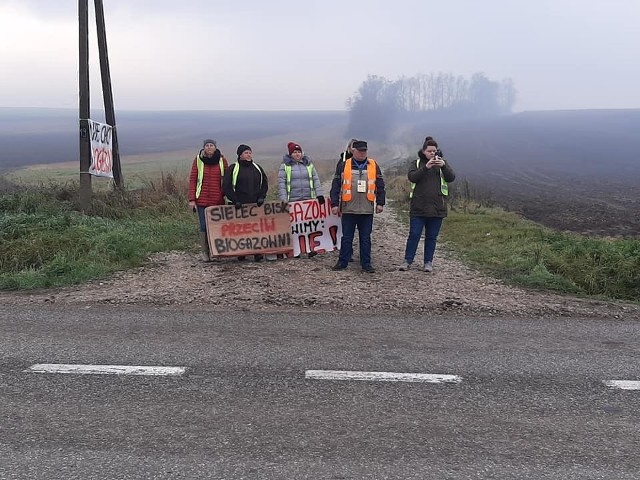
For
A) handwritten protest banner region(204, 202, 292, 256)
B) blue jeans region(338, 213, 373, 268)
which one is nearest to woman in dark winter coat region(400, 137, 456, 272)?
blue jeans region(338, 213, 373, 268)

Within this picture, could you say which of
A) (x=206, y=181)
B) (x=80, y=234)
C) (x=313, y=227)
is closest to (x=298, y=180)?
(x=313, y=227)

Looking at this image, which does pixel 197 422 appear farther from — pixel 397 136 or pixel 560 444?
pixel 397 136

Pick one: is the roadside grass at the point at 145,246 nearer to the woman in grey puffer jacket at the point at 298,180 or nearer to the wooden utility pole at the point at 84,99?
the wooden utility pole at the point at 84,99

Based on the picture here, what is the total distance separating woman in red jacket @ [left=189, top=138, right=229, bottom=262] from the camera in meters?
9.47

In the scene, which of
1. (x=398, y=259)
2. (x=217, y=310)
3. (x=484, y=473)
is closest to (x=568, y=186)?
(x=398, y=259)

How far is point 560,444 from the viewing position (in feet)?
12.6

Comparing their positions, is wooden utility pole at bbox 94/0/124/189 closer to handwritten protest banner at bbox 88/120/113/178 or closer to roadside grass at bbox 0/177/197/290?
handwritten protest banner at bbox 88/120/113/178

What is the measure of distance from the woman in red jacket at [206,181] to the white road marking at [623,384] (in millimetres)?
6337

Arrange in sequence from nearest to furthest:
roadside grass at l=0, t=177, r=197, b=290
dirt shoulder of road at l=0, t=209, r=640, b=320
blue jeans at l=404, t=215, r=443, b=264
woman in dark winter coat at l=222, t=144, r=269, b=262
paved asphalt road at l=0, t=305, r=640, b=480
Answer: paved asphalt road at l=0, t=305, r=640, b=480 < dirt shoulder of road at l=0, t=209, r=640, b=320 < roadside grass at l=0, t=177, r=197, b=290 < blue jeans at l=404, t=215, r=443, b=264 < woman in dark winter coat at l=222, t=144, r=269, b=262

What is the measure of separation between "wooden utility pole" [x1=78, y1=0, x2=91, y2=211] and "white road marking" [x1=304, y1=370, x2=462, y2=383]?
9.03 m

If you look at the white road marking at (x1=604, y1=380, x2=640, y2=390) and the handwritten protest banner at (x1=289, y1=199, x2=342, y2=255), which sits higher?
the handwritten protest banner at (x1=289, y1=199, x2=342, y2=255)

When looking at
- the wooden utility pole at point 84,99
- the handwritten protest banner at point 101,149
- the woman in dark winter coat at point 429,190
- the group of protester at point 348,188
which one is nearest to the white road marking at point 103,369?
the group of protester at point 348,188

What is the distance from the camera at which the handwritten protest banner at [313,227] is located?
32.9ft

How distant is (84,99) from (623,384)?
10719 mm
